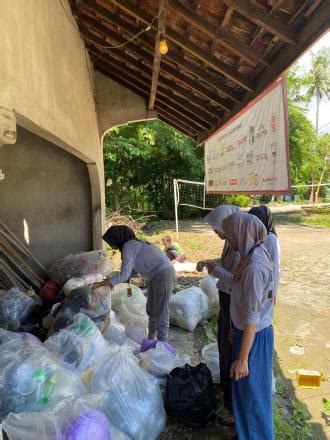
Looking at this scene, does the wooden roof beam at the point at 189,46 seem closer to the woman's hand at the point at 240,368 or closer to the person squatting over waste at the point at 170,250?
the woman's hand at the point at 240,368

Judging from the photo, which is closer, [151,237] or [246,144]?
[246,144]

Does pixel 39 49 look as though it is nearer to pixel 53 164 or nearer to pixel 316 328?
pixel 53 164

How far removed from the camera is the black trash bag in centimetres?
260

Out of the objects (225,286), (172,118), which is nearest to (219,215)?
(225,286)

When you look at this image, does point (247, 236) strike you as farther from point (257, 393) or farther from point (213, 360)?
point (213, 360)

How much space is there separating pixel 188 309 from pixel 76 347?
1.82 m

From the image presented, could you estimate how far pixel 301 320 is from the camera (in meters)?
5.13

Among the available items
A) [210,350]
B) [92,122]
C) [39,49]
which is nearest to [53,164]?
[92,122]

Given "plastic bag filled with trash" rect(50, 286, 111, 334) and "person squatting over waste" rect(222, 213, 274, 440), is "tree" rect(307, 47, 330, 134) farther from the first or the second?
"person squatting over waste" rect(222, 213, 274, 440)

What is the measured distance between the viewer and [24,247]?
5.62m

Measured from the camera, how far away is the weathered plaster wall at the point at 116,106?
6.44 m

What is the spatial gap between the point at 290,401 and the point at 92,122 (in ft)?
14.8

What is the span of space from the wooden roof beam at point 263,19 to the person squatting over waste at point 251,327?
1395mm

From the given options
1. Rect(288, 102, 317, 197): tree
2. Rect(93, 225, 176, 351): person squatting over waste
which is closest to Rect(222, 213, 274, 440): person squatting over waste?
Rect(93, 225, 176, 351): person squatting over waste
